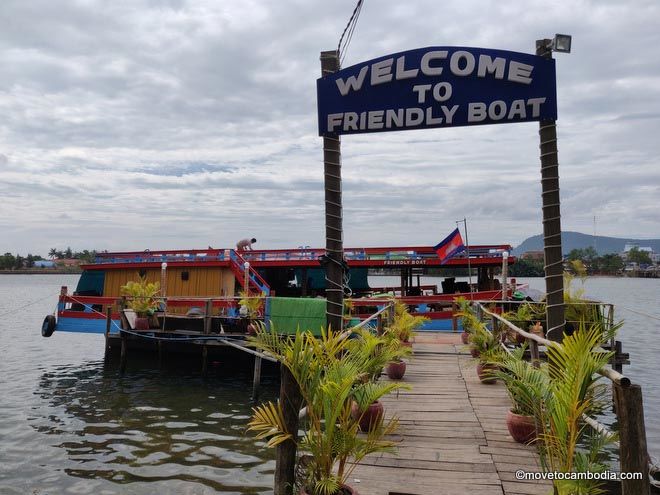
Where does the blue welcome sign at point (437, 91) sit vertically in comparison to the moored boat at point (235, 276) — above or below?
above

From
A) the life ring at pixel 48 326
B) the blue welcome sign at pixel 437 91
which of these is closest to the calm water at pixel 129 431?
the life ring at pixel 48 326

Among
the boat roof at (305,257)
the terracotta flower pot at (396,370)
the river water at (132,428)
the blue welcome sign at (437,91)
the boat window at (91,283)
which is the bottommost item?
the river water at (132,428)

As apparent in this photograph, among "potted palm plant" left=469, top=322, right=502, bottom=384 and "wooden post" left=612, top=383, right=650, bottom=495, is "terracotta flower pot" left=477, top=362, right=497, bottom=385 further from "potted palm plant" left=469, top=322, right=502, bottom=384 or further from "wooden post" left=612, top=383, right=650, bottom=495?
"wooden post" left=612, top=383, right=650, bottom=495

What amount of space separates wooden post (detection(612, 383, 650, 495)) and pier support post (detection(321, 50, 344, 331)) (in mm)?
4380

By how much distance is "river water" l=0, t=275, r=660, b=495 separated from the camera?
8.72 metres

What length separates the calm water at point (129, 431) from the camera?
870 centimetres

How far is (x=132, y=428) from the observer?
11.6 metres

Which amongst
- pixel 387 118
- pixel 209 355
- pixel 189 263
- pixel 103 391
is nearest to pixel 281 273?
pixel 189 263

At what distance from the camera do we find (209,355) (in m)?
18.5

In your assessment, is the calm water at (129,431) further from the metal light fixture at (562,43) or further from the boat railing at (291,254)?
the metal light fixture at (562,43)

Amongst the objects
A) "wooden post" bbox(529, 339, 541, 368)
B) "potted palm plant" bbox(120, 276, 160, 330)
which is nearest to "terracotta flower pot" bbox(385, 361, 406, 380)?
"wooden post" bbox(529, 339, 541, 368)

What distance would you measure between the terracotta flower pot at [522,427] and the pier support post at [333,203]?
2.64 m

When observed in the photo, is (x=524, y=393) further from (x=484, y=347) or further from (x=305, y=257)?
(x=305, y=257)

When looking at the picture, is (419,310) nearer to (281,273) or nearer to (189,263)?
(281,273)
